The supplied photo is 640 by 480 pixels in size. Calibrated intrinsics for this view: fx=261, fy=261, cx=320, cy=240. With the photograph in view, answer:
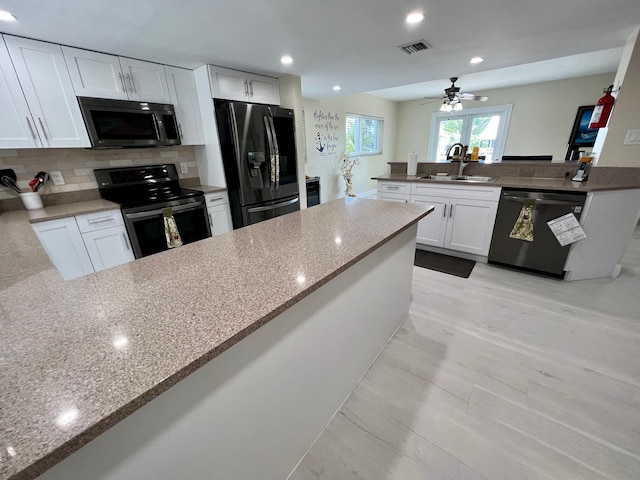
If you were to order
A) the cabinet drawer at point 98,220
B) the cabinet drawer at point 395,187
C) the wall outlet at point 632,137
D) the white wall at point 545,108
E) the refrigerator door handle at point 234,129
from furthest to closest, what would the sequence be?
the white wall at point 545,108, the cabinet drawer at point 395,187, the refrigerator door handle at point 234,129, the wall outlet at point 632,137, the cabinet drawer at point 98,220

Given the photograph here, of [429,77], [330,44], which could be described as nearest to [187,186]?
[330,44]

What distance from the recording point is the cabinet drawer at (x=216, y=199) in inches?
108

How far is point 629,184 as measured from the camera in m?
2.23

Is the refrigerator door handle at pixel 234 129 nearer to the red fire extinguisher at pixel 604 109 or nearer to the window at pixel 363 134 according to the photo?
the red fire extinguisher at pixel 604 109

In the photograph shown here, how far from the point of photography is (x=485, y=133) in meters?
6.03

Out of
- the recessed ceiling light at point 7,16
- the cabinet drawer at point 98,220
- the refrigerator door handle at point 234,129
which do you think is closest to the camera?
the recessed ceiling light at point 7,16

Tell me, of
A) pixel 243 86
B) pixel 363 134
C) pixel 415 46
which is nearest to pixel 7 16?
pixel 243 86

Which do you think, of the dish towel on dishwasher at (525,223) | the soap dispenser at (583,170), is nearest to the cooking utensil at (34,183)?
the dish towel on dishwasher at (525,223)

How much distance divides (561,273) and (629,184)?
2.96ft

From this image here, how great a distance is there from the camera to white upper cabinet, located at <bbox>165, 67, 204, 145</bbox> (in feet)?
8.57

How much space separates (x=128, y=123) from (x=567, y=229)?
4011 millimetres

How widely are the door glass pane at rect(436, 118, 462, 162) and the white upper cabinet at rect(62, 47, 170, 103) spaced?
6217mm

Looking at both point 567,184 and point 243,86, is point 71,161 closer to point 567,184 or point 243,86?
point 243,86

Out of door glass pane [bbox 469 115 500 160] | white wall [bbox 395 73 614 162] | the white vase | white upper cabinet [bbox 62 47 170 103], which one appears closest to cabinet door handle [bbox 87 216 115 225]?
white upper cabinet [bbox 62 47 170 103]
